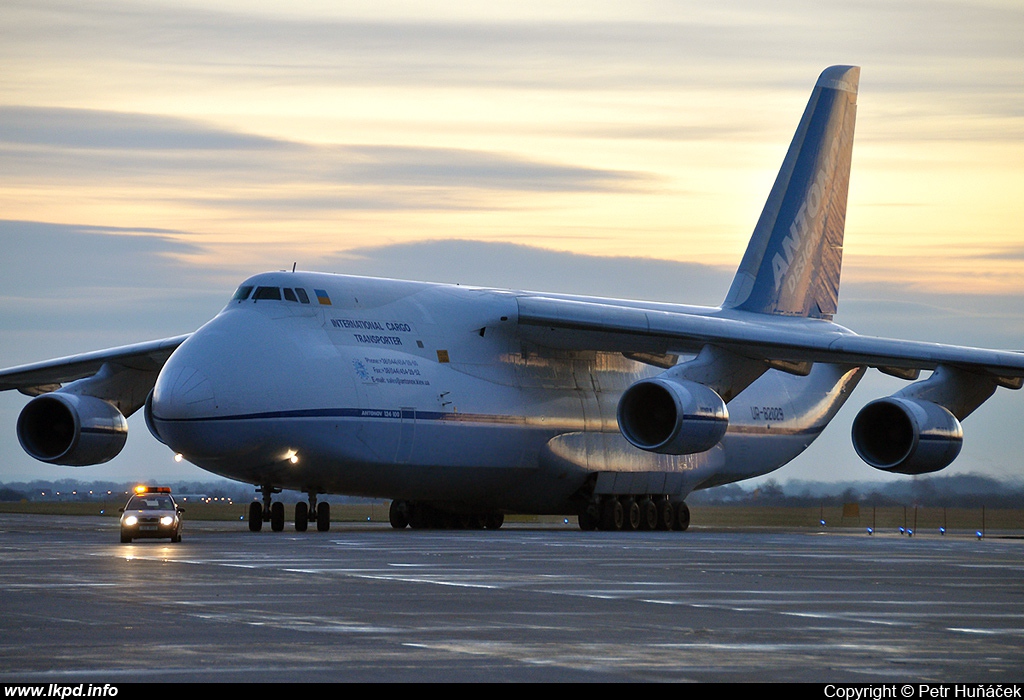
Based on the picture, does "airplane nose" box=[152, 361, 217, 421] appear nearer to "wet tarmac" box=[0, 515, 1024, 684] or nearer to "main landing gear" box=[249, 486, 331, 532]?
"main landing gear" box=[249, 486, 331, 532]

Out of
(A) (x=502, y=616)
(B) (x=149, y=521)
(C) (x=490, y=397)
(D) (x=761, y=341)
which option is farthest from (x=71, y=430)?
(A) (x=502, y=616)

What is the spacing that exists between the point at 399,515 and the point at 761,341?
9.55 metres

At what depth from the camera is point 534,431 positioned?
32.9m

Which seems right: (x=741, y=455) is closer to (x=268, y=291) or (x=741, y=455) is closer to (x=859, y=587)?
(x=268, y=291)

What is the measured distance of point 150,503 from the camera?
26312 mm

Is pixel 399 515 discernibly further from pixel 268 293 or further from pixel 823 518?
pixel 823 518

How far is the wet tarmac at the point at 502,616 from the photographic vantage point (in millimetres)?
8625

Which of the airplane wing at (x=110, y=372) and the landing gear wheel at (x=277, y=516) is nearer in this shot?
the landing gear wheel at (x=277, y=516)

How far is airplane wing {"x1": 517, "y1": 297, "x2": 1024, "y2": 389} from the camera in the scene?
3098 centimetres

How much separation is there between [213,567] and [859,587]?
285 inches

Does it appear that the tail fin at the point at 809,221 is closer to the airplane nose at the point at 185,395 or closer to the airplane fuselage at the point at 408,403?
the airplane fuselage at the point at 408,403

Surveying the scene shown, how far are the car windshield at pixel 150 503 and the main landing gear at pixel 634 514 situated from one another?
35.3 feet

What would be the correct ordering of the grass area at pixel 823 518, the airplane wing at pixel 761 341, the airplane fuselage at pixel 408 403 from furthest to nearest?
the grass area at pixel 823 518 → the airplane wing at pixel 761 341 → the airplane fuselage at pixel 408 403

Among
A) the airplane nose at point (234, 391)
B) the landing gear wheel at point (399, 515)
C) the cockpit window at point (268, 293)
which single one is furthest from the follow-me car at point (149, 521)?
the landing gear wheel at point (399, 515)
